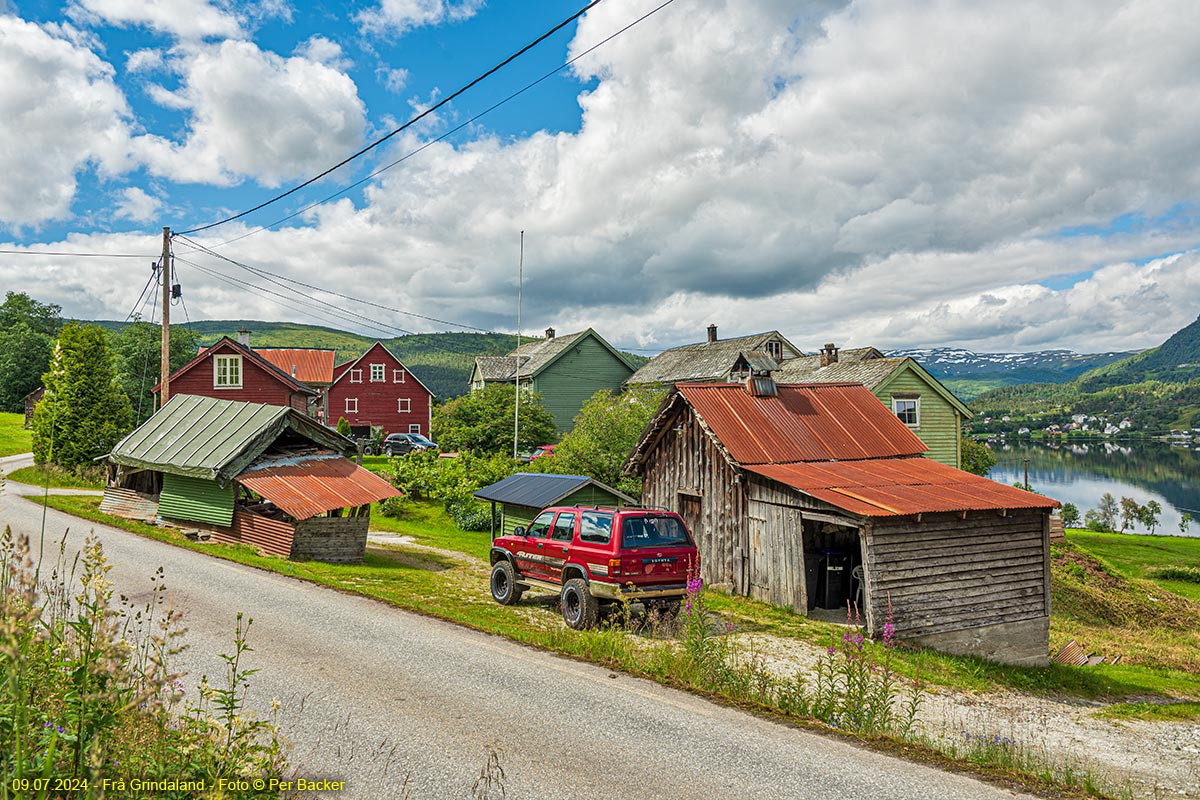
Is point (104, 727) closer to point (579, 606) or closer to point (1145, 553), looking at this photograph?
point (579, 606)

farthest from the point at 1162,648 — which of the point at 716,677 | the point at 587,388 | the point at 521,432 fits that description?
the point at 587,388

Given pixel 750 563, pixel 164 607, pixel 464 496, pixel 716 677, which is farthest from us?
pixel 464 496

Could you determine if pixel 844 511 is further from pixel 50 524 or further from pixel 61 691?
pixel 50 524

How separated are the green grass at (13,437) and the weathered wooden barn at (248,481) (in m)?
25.5

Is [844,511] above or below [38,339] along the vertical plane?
below

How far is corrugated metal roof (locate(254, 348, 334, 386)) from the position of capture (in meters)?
69.2

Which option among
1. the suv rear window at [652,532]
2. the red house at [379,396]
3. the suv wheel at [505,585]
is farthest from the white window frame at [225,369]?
the suv rear window at [652,532]

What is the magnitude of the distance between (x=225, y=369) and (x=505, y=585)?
3812 centimetres

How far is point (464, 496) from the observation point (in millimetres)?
34875

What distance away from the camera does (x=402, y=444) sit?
59125 mm

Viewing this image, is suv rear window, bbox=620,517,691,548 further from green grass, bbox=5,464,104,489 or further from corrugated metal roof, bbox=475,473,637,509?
green grass, bbox=5,464,104,489

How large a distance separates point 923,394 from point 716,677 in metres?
35.9

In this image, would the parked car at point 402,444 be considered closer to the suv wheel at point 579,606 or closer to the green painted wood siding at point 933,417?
the green painted wood siding at point 933,417

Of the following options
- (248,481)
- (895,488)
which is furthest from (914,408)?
A: (248,481)
